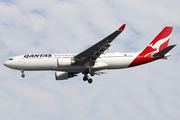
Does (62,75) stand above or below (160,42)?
below

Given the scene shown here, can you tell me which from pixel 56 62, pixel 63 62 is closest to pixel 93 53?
pixel 63 62

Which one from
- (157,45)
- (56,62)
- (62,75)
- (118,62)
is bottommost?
(62,75)

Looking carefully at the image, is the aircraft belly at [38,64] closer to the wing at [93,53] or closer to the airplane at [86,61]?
the airplane at [86,61]

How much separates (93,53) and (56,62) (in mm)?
4911

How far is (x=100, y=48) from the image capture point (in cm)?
3538

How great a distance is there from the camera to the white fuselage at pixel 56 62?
37.5m

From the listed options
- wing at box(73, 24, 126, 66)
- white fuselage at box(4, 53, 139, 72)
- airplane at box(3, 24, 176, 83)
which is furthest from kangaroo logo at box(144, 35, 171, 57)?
wing at box(73, 24, 126, 66)

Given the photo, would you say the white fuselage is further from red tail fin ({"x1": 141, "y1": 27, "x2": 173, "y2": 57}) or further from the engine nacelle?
red tail fin ({"x1": 141, "y1": 27, "x2": 173, "y2": 57})

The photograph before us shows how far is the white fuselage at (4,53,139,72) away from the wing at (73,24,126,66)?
0.86 m

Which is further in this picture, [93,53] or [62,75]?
[62,75]

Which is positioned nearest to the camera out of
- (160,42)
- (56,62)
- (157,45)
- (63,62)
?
(63,62)

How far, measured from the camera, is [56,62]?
37.4 metres

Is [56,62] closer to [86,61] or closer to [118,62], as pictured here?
[86,61]

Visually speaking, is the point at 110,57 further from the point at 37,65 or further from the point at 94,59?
the point at 37,65
